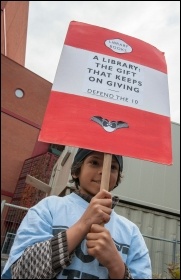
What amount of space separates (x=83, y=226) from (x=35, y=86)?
14.2m

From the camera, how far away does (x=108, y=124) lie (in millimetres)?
1121

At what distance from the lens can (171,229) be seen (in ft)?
15.6

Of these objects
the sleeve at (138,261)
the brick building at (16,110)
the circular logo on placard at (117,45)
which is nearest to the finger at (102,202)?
the sleeve at (138,261)

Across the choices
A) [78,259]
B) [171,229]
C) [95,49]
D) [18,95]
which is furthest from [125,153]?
[18,95]

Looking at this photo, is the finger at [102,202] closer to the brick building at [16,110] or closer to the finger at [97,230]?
the finger at [97,230]

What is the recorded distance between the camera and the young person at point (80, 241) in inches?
31.2

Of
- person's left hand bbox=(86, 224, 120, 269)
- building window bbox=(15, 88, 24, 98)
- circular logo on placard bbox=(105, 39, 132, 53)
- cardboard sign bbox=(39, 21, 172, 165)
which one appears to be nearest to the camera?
person's left hand bbox=(86, 224, 120, 269)

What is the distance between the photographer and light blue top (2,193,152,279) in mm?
875

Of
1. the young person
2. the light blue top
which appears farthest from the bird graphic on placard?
the light blue top

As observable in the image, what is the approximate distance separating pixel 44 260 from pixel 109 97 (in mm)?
698

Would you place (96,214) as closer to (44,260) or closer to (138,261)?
(44,260)

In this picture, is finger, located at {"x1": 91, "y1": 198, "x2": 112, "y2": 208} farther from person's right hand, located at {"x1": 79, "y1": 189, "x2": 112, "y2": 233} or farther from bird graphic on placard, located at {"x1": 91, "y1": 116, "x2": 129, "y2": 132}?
bird graphic on placard, located at {"x1": 91, "y1": 116, "x2": 129, "y2": 132}

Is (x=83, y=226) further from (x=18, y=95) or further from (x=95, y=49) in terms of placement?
(x=18, y=95)

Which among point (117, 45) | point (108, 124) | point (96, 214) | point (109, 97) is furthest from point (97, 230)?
point (117, 45)
